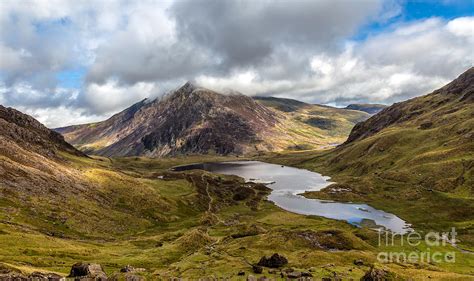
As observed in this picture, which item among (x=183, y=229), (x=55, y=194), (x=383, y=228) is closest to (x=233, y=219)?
(x=183, y=229)

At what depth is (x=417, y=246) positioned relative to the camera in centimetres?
13275

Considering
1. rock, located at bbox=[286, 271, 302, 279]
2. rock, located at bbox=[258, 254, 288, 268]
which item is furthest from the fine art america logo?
rock, located at bbox=[286, 271, 302, 279]

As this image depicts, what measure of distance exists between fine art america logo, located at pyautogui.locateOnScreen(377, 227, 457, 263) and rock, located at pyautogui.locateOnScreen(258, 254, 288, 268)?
3095 centimetres

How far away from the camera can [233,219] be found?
19425cm

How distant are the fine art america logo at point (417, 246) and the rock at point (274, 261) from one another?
31.0 metres

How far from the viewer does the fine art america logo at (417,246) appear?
369 ft

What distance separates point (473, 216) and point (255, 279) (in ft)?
448

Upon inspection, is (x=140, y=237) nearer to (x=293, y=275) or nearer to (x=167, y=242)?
(x=167, y=242)

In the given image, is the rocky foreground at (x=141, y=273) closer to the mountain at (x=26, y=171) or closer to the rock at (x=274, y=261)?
the rock at (x=274, y=261)

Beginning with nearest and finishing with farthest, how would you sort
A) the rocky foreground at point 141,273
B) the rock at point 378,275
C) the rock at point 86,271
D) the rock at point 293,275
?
the rocky foreground at point 141,273
the rock at point 86,271
the rock at point 378,275
the rock at point 293,275

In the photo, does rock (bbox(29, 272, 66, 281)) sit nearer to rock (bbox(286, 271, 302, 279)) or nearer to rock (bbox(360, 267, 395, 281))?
rock (bbox(286, 271, 302, 279))

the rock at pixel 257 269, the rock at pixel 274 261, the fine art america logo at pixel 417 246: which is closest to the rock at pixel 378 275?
the rock at pixel 257 269

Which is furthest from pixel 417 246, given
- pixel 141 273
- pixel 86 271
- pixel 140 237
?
pixel 86 271

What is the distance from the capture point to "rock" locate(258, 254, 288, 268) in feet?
307
